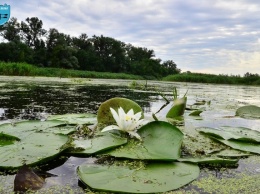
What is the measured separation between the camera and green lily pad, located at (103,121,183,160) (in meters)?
1.38

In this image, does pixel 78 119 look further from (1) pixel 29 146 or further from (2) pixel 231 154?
(2) pixel 231 154

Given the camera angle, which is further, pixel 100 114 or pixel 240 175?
pixel 100 114

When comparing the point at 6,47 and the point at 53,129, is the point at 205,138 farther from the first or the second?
the point at 6,47

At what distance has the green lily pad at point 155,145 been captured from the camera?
1382mm

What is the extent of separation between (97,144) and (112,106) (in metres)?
0.68

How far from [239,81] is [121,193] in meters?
22.9

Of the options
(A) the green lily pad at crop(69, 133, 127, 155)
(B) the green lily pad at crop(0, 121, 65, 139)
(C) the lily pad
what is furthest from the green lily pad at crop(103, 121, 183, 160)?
(B) the green lily pad at crop(0, 121, 65, 139)

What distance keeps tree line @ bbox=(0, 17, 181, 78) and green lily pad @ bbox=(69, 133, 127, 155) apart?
27985mm

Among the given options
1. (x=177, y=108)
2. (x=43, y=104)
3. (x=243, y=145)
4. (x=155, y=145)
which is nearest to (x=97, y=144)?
(x=155, y=145)

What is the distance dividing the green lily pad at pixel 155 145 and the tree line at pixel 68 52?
28115 millimetres

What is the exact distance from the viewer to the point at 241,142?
6.07 ft

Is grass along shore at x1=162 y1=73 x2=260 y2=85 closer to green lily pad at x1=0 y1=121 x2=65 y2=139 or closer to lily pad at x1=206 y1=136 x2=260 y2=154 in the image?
lily pad at x1=206 y1=136 x2=260 y2=154

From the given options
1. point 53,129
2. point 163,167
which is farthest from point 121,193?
point 53,129

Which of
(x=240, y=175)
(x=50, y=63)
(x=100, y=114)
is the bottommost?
(x=240, y=175)
